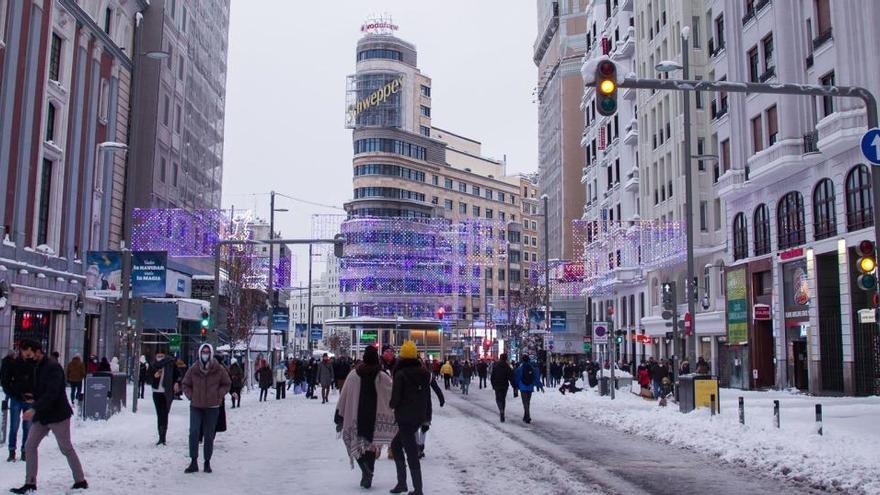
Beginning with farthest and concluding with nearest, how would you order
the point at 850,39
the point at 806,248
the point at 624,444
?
the point at 806,248 < the point at 850,39 < the point at 624,444

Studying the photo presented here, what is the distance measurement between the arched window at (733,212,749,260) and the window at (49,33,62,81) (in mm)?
29263

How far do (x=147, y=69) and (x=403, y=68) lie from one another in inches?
2963

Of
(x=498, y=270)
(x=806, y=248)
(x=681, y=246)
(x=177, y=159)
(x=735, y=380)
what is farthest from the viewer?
(x=498, y=270)

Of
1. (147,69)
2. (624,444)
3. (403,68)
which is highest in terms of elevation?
(403,68)

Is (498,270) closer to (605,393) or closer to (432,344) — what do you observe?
(432,344)

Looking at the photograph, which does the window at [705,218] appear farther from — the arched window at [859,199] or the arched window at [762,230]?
the arched window at [859,199]

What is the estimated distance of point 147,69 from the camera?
4859 centimetres

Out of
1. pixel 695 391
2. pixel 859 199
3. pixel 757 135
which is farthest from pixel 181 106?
pixel 695 391

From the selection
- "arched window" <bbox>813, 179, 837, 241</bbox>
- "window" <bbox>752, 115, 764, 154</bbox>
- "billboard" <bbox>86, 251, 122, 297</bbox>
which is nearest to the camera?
"billboard" <bbox>86, 251, 122, 297</bbox>

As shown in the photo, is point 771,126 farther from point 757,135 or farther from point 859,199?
point 859,199

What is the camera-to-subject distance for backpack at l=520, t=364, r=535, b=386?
22.0m

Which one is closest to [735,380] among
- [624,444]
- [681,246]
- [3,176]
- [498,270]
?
[681,246]

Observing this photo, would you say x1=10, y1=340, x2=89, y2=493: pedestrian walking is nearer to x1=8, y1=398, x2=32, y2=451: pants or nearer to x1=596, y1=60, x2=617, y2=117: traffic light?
x1=8, y1=398, x2=32, y2=451: pants

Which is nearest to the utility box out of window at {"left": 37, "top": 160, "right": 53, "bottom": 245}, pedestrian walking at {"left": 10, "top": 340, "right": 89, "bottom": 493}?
pedestrian walking at {"left": 10, "top": 340, "right": 89, "bottom": 493}
